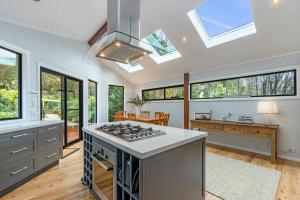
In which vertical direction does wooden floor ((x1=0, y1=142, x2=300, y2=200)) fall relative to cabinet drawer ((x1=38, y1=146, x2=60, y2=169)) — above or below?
below

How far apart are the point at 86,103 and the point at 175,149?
176 inches

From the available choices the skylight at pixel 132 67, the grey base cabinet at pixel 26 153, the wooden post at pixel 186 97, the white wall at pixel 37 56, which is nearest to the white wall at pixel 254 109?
the wooden post at pixel 186 97

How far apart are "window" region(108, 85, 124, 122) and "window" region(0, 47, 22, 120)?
4.02 m

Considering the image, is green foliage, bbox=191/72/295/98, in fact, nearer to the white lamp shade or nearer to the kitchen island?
the white lamp shade

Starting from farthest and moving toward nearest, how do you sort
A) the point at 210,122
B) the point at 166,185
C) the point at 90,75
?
the point at 90,75 → the point at 210,122 → the point at 166,185

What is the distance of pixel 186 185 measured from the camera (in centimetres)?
155

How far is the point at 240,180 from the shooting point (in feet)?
8.23

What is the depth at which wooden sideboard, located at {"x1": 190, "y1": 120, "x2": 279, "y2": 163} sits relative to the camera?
10.6ft

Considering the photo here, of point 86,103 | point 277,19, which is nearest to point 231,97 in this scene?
point 277,19

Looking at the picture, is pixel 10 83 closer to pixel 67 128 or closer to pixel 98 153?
pixel 67 128

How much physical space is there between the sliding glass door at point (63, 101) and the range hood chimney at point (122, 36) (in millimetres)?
2270

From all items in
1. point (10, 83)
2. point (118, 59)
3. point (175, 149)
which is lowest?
point (175, 149)

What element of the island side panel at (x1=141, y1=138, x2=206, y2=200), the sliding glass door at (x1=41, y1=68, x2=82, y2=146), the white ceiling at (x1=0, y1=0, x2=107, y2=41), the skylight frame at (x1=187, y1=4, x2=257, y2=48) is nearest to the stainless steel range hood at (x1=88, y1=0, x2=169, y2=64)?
the white ceiling at (x1=0, y1=0, x2=107, y2=41)

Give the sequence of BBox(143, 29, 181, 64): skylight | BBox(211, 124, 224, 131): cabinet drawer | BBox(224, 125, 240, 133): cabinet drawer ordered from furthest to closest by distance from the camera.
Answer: BBox(143, 29, 181, 64): skylight, BBox(211, 124, 224, 131): cabinet drawer, BBox(224, 125, 240, 133): cabinet drawer
